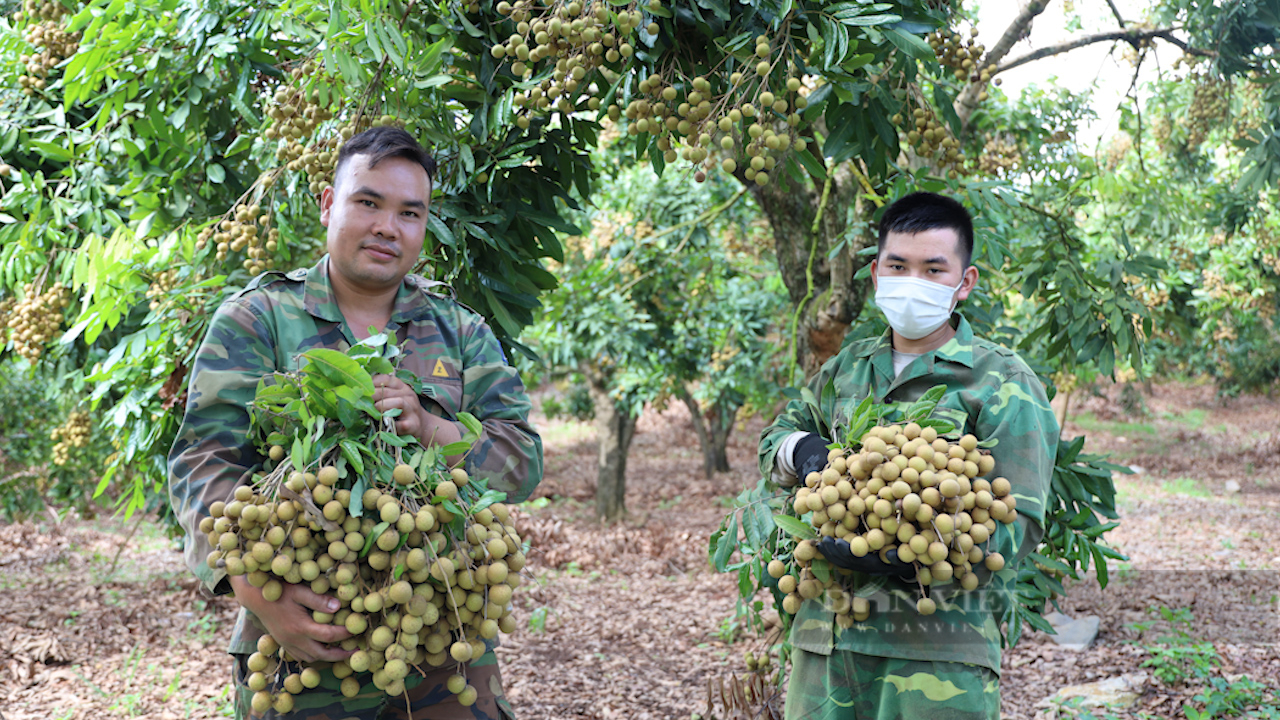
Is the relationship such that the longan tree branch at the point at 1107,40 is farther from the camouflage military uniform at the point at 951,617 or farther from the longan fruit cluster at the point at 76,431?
the longan fruit cluster at the point at 76,431

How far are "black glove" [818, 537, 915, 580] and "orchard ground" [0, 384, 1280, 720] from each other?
170cm

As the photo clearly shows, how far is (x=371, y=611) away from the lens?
4.75ft

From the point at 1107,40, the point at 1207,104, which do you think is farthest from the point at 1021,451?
the point at 1207,104

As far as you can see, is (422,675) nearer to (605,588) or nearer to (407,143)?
(407,143)

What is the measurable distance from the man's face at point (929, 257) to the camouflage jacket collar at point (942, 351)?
9 cm

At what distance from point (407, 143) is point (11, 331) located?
2.72 metres

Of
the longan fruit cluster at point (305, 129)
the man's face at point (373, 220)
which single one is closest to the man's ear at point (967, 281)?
the man's face at point (373, 220)

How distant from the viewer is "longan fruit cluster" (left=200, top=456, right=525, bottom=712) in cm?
143

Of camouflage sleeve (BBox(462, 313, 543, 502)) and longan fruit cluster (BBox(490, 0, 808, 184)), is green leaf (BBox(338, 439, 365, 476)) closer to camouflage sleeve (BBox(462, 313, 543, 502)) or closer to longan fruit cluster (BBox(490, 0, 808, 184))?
camouflage sleeve (BBox(462, 313, 543, 502))

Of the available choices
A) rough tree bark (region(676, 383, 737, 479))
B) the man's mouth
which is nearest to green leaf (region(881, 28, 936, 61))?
the man's mouth

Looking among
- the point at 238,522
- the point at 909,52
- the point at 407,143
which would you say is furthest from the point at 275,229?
the point at 909,52

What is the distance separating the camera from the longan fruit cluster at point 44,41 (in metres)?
3.41

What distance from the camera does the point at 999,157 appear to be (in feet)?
16.3

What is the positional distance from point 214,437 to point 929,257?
1.60 metres
